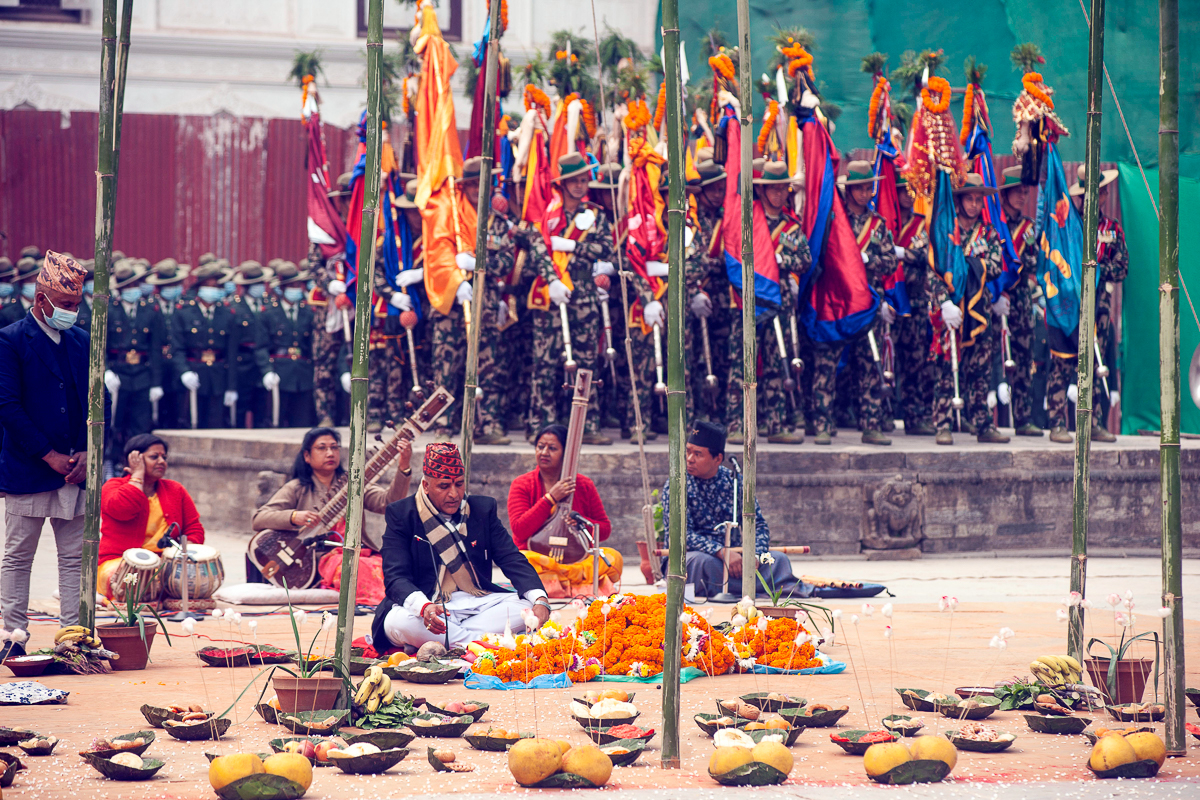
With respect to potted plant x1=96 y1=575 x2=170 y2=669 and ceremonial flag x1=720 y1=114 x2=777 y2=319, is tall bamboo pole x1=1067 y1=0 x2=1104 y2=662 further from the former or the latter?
ceremonial flag x1=720 y1=114 x2=777 y2=319

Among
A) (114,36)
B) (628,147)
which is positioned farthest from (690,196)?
(114,36)

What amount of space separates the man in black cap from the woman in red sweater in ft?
1.42

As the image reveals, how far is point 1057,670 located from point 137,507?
4.73 m

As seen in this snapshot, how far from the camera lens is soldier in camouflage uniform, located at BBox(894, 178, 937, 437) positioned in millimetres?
11969

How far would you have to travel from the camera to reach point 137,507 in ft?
24.7

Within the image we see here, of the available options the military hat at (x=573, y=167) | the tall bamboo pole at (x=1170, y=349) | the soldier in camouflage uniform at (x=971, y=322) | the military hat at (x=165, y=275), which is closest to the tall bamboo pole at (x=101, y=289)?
the tall bamboo pole at (x=1170, y=349)

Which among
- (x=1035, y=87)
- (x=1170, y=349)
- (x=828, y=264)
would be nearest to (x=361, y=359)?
(x=1170, y=349)

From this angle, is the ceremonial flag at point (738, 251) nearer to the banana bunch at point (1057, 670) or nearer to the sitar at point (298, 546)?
the sitar at point (298, 546)

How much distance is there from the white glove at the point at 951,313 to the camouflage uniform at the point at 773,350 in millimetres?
1238

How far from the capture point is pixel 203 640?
656 centimetres

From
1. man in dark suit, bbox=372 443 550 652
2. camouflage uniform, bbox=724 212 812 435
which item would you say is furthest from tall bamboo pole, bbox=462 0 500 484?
camouflage uniform, bbox=724 212 812 435

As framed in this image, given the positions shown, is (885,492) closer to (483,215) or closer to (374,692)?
(483,215)

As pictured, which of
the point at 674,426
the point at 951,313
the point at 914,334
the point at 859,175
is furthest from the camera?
the point at 914,334

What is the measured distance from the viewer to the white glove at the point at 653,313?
10828 millimetres
